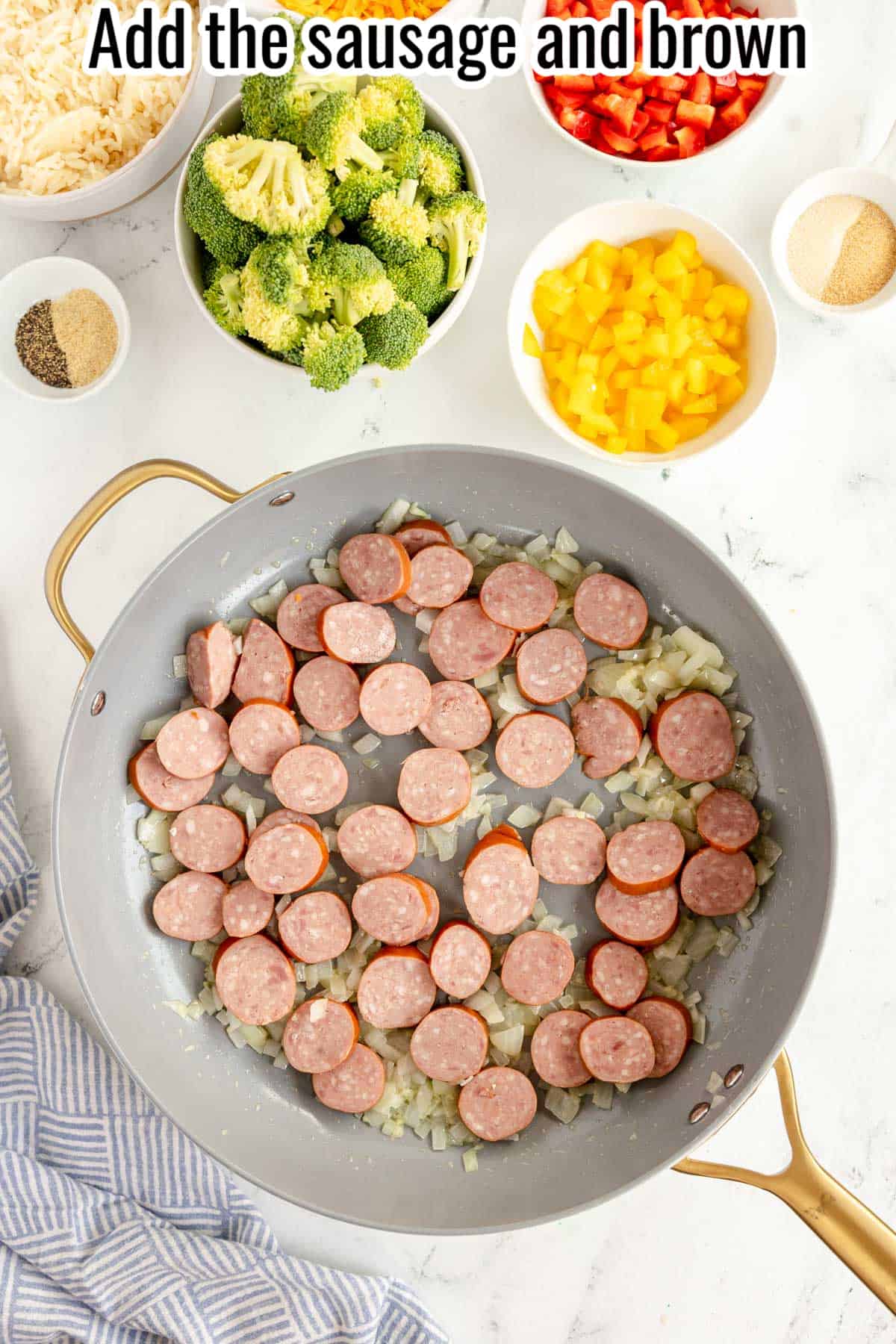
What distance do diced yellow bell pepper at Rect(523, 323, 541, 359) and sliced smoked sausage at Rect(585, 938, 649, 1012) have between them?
1.04 m

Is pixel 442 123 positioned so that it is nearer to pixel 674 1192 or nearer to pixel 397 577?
pixel 397 577

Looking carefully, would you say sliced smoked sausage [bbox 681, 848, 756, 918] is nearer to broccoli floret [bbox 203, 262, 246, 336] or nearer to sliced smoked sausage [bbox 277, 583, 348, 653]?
sliced smoked sausage [bbox 277, 583, 348, 653]

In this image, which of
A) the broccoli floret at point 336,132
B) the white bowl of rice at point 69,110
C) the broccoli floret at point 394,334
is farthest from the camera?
the white bowl of rice at point 69,110

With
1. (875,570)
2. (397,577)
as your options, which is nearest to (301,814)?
(397,577)

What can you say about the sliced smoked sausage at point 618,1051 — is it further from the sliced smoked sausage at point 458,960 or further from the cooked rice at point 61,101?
the cooked rice at point 61,101

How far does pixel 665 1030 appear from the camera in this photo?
1801 mm

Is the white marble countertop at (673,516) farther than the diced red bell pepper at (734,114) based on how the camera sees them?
Yes

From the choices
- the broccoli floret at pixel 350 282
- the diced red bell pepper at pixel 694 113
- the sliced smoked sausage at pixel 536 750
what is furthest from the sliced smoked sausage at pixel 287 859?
the diced red bell pepper at pixel 694 113

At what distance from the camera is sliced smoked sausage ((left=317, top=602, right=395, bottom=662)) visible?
180 centimetres

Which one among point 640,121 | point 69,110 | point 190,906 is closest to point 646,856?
→ point 190,906

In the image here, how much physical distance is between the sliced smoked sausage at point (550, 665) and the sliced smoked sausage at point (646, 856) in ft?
0.90

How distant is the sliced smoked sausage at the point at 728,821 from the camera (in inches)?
70.2

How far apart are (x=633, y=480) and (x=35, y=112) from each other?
1184mm

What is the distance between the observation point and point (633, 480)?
1889 mm
